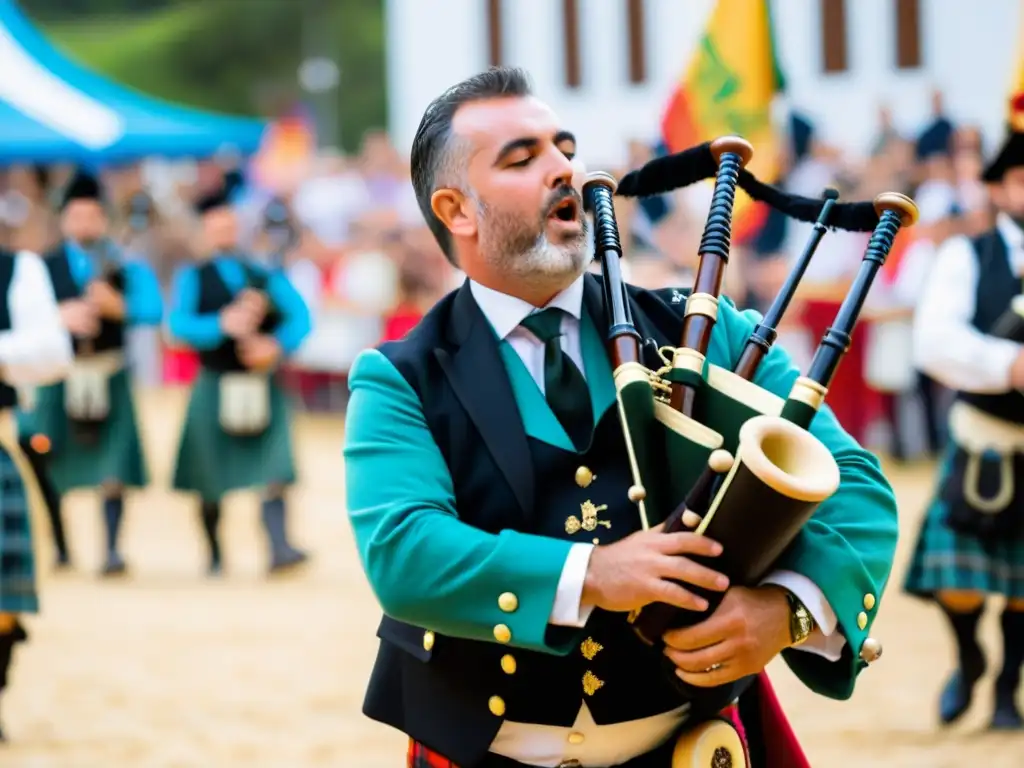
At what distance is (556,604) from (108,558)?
6.12 metres

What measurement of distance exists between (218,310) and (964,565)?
4241mm

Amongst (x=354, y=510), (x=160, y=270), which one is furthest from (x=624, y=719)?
(x=160, y=270)

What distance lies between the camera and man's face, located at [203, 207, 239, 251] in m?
7.69

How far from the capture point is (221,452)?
769 cm

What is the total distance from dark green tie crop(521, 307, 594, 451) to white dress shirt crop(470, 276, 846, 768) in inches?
0.7

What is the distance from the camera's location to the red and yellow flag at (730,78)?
6273 millimetres

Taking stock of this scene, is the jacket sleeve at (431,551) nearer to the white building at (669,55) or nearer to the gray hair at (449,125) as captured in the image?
the gray hair at (449,125)

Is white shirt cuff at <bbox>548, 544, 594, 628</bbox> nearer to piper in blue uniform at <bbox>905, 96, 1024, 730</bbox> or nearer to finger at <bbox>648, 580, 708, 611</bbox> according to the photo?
finger at <bbox>648, 580, 708, 611</bbox>

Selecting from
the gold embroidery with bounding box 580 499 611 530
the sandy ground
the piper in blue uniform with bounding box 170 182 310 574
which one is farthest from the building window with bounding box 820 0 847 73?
the gold embroidery with bounding box 580 499 611 530

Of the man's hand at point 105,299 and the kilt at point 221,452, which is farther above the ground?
the man's hand at point 105,299

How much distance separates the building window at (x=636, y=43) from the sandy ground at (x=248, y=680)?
13.2 m

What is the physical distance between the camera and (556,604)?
6.35 feet

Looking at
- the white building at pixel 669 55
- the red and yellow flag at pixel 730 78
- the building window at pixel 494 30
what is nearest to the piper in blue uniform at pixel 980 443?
the red and yellow flag at pixel 730 78

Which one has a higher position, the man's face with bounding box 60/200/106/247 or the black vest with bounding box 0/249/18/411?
the man's face with bounding box 60/200/106/247
